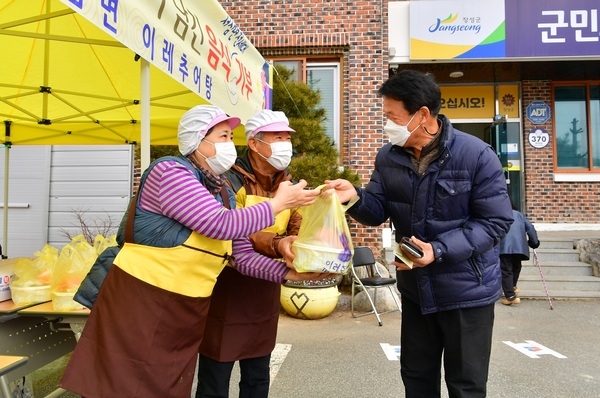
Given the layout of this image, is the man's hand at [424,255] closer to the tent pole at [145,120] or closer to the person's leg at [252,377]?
the person's leg at [252,377]

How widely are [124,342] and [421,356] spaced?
143 centimetres

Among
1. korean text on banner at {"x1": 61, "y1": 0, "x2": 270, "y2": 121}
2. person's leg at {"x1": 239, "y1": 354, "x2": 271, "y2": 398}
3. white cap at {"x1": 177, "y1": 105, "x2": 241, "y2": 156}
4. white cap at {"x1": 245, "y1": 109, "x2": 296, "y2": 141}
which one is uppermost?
korean text on banner at {"x1": 61, "y1": 0, "x2": 270, "y2": 121}

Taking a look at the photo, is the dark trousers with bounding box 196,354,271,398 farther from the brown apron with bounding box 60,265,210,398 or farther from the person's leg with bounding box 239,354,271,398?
the brown apron with bounding box 60,265,210,398

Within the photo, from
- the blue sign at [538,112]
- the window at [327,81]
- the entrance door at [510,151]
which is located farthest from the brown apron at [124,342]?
the blue sign at [538,112]

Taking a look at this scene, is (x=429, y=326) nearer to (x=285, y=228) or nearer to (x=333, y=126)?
(x=285, y=228)

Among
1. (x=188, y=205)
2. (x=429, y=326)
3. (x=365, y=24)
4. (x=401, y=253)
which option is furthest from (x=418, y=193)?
(x=365, y=24)

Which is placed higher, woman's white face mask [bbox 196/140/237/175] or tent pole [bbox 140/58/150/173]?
tent pole [bbox 140/58/150/173]

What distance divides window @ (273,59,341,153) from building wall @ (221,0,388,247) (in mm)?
152

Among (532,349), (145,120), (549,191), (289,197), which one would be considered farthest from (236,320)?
(549,191)

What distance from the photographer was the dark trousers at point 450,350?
2.00 m

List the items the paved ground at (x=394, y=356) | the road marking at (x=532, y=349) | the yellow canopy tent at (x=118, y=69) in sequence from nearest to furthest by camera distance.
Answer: the yellow canopy tent at (x=118, y=69) → the paved ground at (x=394, y=356) → the road marking at (x=532, y=349)

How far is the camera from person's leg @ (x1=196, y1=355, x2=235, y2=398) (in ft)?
7.06

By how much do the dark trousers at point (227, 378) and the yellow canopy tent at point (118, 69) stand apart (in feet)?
3.99

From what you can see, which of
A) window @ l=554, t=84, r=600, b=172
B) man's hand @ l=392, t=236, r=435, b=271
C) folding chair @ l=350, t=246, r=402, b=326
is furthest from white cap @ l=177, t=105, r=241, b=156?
window @ l=554, t=84, r=600, b=172
